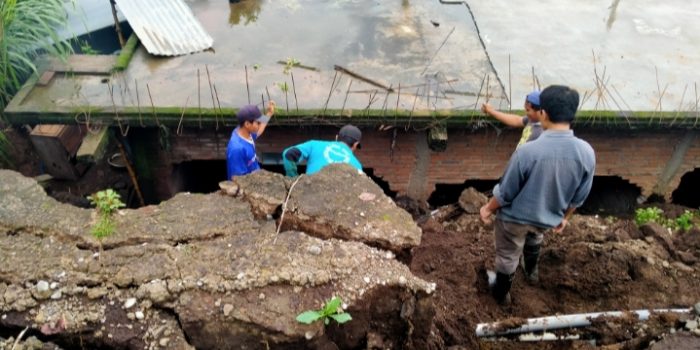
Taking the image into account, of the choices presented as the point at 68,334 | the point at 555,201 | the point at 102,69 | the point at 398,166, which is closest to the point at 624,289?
the point at 555,201

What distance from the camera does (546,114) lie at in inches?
125

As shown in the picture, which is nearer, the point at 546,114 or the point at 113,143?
the point at 546,114

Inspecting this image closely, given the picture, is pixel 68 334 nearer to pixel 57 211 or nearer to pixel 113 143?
pixel 57 211

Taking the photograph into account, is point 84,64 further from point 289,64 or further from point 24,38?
point 289,64

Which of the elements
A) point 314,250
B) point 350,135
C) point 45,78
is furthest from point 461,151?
point 45,78

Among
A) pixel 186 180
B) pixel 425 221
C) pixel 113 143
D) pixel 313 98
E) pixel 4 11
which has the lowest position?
pixel 186 180

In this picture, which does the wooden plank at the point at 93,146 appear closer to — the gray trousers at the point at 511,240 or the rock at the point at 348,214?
the rock at the point at 348,214

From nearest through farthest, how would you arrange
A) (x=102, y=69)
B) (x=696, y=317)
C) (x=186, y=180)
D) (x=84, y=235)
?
(x=84, y=235), (x=696, y=317), (x=102, y=69), (x=186, y=180)

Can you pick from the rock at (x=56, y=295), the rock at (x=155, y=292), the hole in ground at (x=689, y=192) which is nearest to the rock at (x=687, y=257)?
the hole in ground at (x=689, y=192)

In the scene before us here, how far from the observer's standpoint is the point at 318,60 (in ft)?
19.8

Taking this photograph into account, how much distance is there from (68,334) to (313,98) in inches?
140

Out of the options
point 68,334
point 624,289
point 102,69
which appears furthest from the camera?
point 102,69

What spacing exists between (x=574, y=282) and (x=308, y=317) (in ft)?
8.36

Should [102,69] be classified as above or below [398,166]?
above
